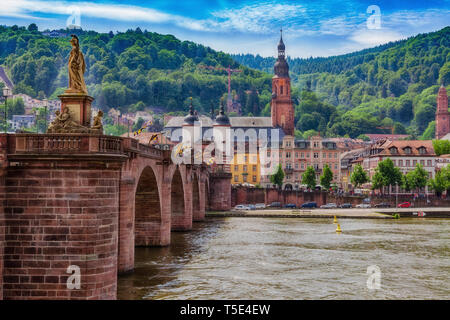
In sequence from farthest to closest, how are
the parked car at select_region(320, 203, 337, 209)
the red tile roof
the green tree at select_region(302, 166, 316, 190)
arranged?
the red tile roof → the green tree at select_region(302, 166, 316, 190) → the parked car at select_region(320, 203, 337, 209)

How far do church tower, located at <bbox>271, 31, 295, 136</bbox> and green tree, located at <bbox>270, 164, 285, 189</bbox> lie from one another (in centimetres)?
5528

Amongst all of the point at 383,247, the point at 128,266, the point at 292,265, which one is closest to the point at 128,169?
the point at 128,266

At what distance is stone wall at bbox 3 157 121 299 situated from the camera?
73.3 ft

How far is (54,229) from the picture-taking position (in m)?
22.4

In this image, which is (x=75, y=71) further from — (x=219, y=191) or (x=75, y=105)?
(x=219, y=191)

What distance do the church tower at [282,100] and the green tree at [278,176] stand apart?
2177 inches

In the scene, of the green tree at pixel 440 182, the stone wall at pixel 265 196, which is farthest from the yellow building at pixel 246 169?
the green tree at pixel 440 182

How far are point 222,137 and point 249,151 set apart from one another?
33.6 ft

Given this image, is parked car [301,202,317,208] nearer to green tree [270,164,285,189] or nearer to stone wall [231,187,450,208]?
stone wall [231,187,450,208]

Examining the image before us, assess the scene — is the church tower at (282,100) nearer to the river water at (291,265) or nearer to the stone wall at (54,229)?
the river water at (291,265)

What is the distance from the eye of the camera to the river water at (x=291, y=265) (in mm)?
31641

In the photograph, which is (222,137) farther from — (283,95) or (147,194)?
(147,194)

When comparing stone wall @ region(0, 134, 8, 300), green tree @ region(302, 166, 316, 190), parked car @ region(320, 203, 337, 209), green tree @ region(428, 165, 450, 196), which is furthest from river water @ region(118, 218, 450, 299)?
green tree @ region(302, 166, 316, 190)
